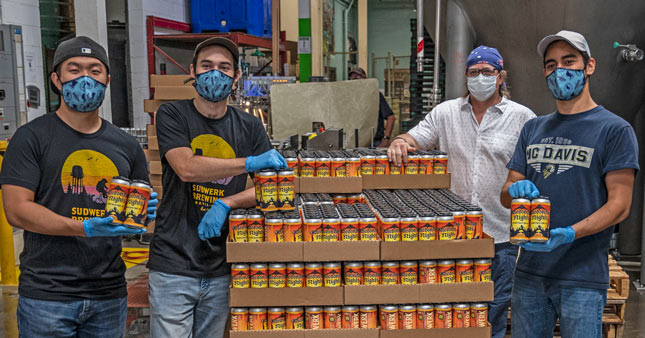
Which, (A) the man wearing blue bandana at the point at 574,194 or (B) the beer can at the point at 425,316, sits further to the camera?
(B) the beer can at the point at 425,316

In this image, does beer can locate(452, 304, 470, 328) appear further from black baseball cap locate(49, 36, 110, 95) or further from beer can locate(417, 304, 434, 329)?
black baseball cap locate(49, 36, 110, 95)

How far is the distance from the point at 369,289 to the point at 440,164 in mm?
1153

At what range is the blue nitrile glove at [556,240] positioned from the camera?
2.39 m

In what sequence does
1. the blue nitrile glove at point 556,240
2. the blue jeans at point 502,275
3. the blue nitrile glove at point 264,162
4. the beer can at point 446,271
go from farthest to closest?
the blue jeans at point 502,275 < the beer can at point 446,271 < the blue nitrile glove at point 264,162 < the blue nitrile glove at point 556,240

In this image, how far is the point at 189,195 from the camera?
266 centimetres

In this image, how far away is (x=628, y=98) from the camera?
6219 millimetres

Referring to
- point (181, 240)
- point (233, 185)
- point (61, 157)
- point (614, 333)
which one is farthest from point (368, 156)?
point (614, 333)

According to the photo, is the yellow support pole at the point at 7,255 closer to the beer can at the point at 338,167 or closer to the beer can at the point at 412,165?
the beer can at the point at 338,167

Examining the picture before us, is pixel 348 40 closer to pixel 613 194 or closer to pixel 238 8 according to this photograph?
pixel 238 8

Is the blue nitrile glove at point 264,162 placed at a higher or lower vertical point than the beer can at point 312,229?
higher

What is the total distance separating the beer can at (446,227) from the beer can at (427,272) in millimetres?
131

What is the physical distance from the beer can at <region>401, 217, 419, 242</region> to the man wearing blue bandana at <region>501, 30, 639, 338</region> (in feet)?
1.52

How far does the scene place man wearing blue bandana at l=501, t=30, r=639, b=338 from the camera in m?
2.43

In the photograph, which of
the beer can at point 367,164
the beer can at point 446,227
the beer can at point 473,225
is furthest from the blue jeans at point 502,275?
the beer can at point 367,164
